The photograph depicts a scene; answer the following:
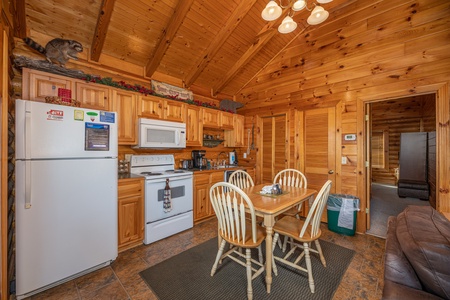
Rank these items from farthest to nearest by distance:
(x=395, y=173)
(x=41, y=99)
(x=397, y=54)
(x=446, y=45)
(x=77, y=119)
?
(x=395, y=173)
(x=397, y=54)
(x=446, y=45)
(x=41, y=99)
(x=77, y=119)

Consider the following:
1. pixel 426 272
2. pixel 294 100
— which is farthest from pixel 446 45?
pixel 426 272

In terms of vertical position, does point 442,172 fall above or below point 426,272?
above

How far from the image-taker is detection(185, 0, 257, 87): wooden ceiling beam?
9.63 ft

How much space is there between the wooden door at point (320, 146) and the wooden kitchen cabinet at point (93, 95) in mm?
3424

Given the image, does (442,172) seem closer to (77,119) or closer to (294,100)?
(294,100)

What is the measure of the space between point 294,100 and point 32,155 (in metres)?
4.00

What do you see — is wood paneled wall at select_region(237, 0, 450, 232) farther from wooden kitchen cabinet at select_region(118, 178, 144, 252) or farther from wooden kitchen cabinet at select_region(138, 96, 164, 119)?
wooden kitchen cabinet at select_region(118, 178, 144, 252)

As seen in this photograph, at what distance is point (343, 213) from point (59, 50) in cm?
456

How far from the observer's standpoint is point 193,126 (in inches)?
145

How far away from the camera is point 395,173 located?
22.6ft

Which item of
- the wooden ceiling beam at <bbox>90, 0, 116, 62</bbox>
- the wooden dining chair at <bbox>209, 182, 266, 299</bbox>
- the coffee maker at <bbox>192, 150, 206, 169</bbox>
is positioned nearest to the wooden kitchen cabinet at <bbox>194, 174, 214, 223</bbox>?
the coffee maker at <bbox>192, 150, 206, 169</bbox>

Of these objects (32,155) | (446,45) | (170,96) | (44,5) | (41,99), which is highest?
(44,5)

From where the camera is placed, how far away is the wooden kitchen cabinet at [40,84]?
2061 mm

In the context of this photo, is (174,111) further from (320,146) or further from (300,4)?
(320,146)
